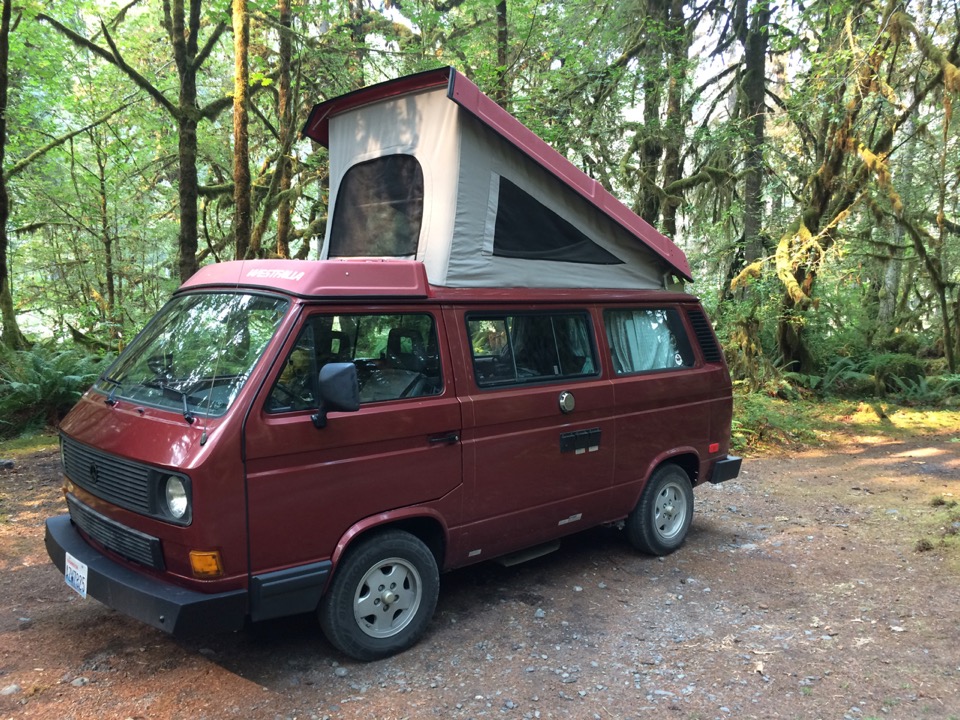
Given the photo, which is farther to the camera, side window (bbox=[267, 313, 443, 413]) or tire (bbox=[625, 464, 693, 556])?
tire (bbox=[625, 464, 693, 556])

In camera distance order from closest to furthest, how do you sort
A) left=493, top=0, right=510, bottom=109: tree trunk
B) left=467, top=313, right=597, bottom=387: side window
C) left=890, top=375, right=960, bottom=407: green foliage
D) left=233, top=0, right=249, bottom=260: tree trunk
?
left=467, top=313, right=597, bottom=387: side window < left=233, top=0, right=249, bottom=260: tree trunk < left=493, top=0, right=510, bottom=109: tree trunk < left=890, top=375, right=960, bottom=407: green foliage

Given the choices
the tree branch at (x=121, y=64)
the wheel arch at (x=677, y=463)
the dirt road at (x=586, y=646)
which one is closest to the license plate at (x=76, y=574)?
the dirt road at (x=586, y=646)

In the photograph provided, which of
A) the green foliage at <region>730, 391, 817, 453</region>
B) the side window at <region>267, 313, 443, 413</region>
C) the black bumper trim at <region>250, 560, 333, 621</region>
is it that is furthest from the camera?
the green foliage at <region>730, 391, 817, 453</region>

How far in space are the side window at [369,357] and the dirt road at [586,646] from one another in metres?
1.56

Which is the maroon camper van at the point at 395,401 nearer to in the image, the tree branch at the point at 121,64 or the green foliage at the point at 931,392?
the tree branch at the point at 121,64

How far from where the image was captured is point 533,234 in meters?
5.01

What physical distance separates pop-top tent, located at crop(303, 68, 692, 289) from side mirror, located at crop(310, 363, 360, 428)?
1169mm

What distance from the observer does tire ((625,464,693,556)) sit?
5.62m

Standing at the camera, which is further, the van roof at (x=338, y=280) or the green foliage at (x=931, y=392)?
the green foliage at (x=931, y=392)

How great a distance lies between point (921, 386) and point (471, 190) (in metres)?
13.3

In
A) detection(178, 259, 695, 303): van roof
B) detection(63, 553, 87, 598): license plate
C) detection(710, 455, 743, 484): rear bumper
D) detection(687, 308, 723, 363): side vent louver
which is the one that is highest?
detection(178, 259, 695, 303): van roof

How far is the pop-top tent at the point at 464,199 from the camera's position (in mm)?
4586

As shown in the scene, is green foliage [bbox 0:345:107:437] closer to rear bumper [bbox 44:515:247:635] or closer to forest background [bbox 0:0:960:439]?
forest background [bbox 0:0:960:439]

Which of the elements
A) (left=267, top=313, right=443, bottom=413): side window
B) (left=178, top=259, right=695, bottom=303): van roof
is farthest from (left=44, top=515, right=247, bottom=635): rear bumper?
(left=178, top=259, right=695, bottom=303): van roof
